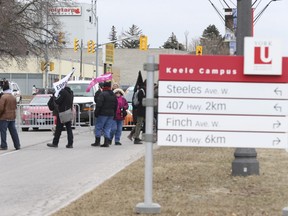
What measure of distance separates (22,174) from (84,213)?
4327 millimetres

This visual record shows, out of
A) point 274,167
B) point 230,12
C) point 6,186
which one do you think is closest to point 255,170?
point 274,167

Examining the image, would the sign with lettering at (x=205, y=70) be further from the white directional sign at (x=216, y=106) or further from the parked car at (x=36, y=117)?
the parked car at (x=36, y=117)

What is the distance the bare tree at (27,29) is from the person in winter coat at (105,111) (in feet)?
105

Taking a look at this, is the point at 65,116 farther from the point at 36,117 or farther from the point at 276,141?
the point at 276,141

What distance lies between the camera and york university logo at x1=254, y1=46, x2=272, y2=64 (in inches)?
293

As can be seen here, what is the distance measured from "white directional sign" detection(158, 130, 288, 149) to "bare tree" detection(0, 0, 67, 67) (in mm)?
40922

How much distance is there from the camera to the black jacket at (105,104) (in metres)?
16.4

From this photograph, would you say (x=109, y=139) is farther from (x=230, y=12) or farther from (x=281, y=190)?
(x=281, y=190)

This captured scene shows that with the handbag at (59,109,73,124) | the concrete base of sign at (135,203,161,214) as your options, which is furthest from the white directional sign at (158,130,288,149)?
the handbag at (59,109,73,124)

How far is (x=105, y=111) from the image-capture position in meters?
16.5

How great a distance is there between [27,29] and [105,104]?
120 feet

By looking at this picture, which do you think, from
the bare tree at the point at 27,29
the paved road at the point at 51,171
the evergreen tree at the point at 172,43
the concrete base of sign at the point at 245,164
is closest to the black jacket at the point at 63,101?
the paved road at the point at 51,171

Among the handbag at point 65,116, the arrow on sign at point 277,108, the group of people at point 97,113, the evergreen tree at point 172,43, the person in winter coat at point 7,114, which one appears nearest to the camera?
the arrow on sign at point 277,108

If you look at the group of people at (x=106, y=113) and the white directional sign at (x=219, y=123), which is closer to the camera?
the white directional sign at (x=219, y=123)
